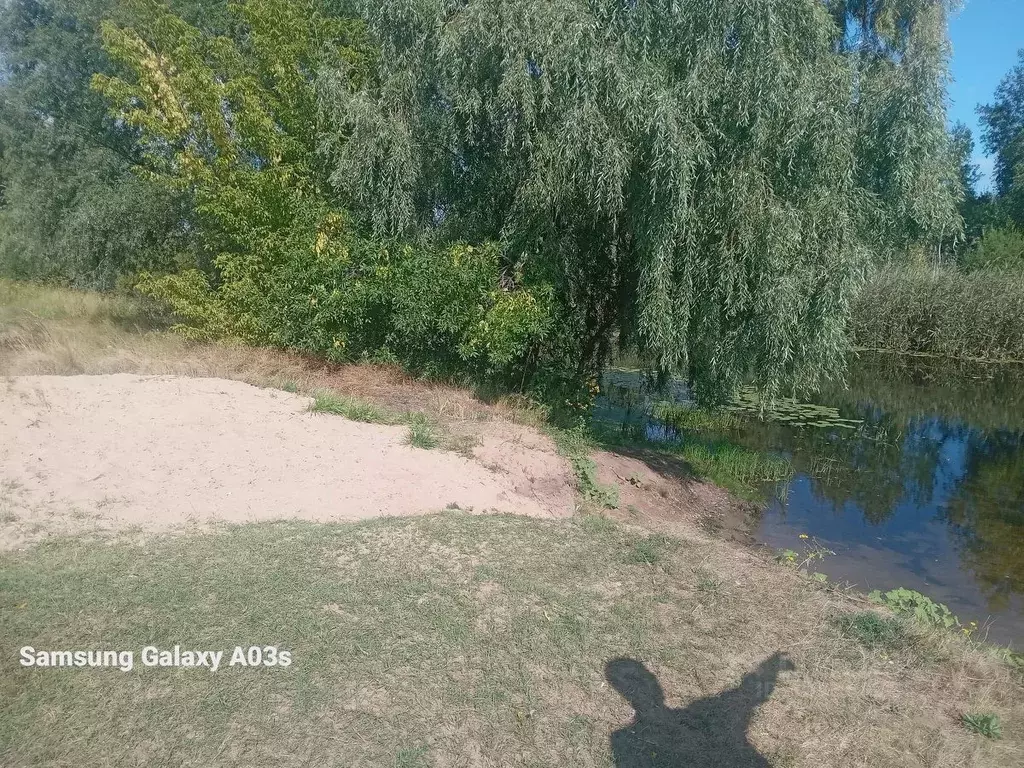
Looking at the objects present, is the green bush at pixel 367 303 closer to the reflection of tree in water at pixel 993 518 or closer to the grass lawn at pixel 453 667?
the grass lawn at pixel 453 667

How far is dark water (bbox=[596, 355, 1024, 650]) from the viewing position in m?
9.08

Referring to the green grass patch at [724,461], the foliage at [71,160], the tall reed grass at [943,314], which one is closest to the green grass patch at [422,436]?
the green grass patch at [724,461]

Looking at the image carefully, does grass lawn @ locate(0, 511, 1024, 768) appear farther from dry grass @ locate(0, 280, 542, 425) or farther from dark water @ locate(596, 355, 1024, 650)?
dry grass @ locate(0, 280, 542, 425)

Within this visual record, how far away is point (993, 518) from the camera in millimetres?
11344

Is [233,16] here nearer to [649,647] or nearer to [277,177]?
[277,177]

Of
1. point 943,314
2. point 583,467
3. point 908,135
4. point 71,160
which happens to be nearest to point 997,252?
point 943,314

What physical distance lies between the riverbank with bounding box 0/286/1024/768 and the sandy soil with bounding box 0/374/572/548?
18.7 inches

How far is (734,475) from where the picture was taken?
12.8m

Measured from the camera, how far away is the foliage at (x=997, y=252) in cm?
3238

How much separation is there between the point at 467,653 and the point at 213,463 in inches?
161

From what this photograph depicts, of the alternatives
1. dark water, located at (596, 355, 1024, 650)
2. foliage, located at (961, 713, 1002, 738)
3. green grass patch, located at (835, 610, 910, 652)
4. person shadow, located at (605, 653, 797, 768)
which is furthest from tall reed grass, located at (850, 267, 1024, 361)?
person shadow, located at (605, 653, 797, 768)

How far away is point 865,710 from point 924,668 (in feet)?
2.67

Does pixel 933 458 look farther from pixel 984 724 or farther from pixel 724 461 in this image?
pixel 984 724

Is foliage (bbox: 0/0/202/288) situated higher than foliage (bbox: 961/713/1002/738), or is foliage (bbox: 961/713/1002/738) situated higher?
foliage (bbox: 0/0/202/288)
